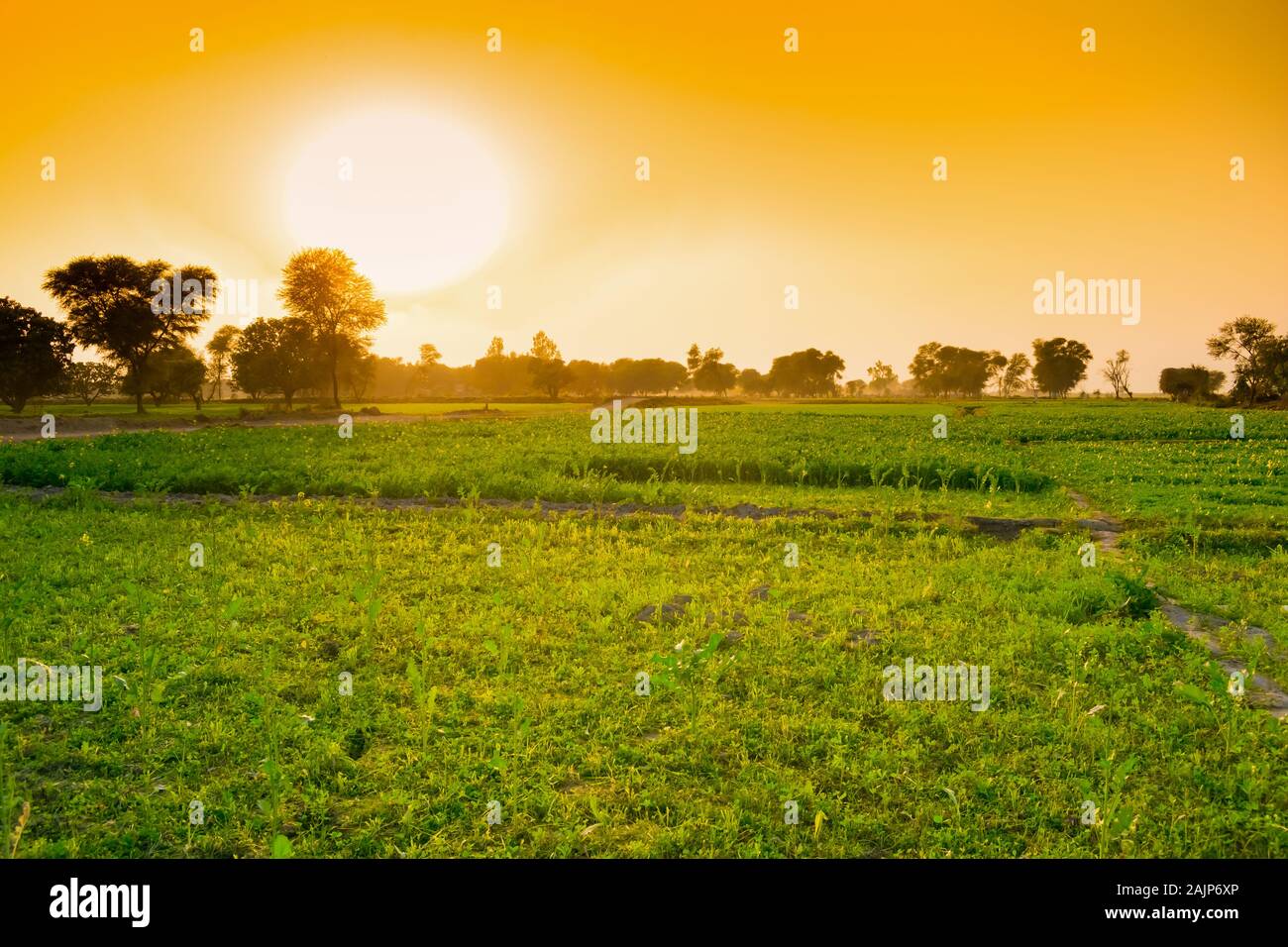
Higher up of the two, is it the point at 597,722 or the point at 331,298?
the point at 331,298

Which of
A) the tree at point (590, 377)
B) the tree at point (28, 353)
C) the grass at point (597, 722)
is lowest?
the grass at point (597, 722)

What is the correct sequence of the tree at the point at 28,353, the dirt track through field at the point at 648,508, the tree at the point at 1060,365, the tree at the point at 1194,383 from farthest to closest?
the tree at the point at 1060,365, the tree at the point at 1194,383, the tree at the point at 28,353, the dirt track through field at the point at 648,508

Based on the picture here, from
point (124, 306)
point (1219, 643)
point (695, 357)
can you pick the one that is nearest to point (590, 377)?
point (695, 357)

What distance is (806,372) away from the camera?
591 feet

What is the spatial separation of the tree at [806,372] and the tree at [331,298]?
11706 centimetres

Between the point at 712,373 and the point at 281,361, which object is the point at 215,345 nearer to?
the point at 281,361

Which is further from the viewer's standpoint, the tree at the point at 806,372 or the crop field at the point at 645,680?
the tree at the point at 806,372

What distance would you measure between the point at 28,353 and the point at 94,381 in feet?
199

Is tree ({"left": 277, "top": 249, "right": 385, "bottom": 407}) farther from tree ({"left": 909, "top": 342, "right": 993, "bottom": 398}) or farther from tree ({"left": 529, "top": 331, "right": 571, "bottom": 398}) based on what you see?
tree ({"left": 909, "top": 342, "right": 993, "bottom": 398})

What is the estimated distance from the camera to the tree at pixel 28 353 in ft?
201

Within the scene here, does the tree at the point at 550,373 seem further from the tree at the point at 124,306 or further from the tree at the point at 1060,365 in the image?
the tree at the point at 1060,365

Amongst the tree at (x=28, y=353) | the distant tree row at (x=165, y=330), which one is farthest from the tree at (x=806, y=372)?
the tree at (x=28, y=353)

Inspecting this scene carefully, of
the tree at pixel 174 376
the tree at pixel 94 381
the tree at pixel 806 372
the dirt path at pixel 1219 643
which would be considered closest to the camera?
the dirt path at pixel 1219 643
